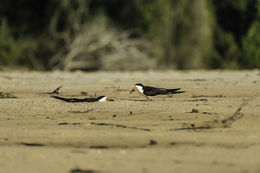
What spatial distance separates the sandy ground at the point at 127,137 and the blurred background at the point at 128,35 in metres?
14.1

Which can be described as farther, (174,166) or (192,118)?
(192,118)

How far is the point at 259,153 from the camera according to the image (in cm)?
485

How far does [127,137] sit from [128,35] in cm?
1777

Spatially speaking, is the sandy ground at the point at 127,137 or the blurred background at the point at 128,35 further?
the blurred background at the point at 128,35

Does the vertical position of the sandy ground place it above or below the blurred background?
below

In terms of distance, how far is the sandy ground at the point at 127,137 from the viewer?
15.1 feet

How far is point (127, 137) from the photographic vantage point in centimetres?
558

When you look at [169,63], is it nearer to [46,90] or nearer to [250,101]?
[46,90]

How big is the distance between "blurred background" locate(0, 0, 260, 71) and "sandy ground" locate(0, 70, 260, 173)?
14.1 m

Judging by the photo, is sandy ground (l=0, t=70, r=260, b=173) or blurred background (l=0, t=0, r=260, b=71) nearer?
sandy ground (l=0, t=70, r=260, b=173)

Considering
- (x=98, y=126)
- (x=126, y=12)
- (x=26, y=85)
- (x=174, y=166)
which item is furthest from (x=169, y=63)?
(x=174, y=166)

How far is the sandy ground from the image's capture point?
4.60 m

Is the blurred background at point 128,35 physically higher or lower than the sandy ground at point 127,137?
higher

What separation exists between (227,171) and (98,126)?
2.25 metres
